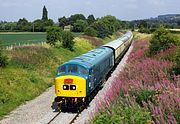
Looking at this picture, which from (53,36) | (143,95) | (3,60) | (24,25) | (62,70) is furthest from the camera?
(24,25)

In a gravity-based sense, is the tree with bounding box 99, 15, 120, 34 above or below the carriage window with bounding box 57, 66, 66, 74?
above

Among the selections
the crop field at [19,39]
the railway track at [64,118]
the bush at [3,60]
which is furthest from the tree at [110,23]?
the railway track at [64,118]

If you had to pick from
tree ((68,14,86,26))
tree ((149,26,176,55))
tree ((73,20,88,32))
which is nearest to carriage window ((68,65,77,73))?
tree ((149,26,176,55))

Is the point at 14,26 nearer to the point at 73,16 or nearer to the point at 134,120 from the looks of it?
the point at 73,16

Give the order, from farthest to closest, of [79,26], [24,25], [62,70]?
[24,25] < [79,26] < [62,70]

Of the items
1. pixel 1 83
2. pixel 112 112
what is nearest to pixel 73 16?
pixel 1 83

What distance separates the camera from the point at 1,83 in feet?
74.0

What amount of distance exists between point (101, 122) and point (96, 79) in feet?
41.6

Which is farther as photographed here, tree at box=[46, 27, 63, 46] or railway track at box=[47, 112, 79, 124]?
tree at box=[46, 27, 63, 46]

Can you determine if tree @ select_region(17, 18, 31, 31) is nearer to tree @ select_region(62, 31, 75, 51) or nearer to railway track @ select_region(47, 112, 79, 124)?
tree @ select_region(62, 31, 75, 51)

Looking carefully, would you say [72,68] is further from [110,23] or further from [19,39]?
[110,23]

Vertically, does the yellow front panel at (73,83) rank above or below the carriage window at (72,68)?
below

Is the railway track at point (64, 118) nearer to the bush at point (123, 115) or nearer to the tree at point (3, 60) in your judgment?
the bush at point (123, 115)

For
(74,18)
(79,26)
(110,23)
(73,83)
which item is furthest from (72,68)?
(74,18)
